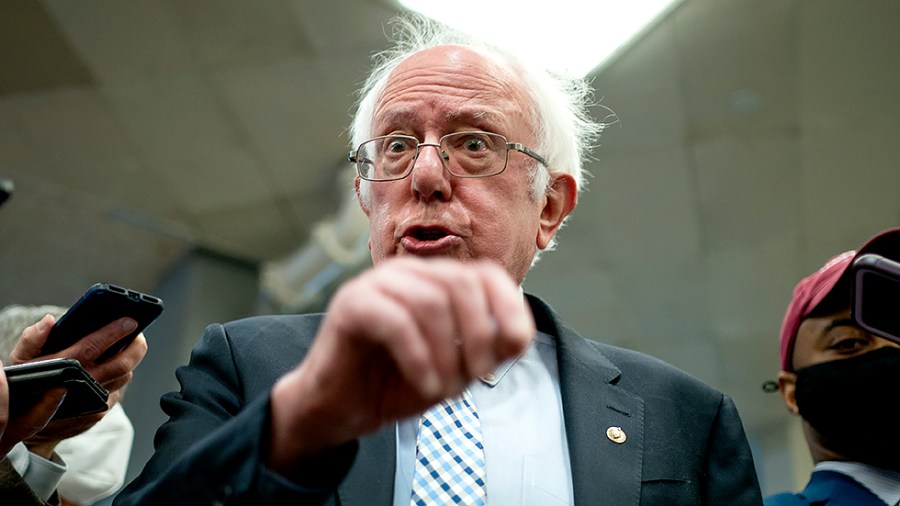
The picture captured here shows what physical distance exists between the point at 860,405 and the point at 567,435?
2.99 ft

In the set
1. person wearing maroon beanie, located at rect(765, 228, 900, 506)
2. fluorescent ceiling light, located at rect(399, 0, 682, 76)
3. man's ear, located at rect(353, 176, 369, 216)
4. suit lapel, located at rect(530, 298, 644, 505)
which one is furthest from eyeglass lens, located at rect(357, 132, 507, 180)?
fluorescent ceiling light, located at rect(399, 0, 682, 76)

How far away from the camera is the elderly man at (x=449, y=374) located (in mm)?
765

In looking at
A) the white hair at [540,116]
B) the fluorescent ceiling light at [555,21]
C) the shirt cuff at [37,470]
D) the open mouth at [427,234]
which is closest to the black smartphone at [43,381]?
the shirt cuff at [37,470]

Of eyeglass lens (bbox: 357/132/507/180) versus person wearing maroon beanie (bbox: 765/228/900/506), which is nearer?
eyeglass lens (bbox: 357/132/507/180)

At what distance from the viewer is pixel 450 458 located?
1313 millimetres

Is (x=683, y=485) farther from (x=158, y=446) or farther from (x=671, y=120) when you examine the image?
(x=671, y=120)

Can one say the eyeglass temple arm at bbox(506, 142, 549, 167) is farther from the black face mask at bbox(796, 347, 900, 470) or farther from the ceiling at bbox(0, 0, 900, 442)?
the ceiling at bbox(0, 0, 900, 442)

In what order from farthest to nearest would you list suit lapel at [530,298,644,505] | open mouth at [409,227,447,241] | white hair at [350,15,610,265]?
white hair at [350,15,610,265]
open mouth at [409,227,447,241]
suit lapel at [530,298,644,505]

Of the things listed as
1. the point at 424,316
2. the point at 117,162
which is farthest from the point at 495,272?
the point at 117,162

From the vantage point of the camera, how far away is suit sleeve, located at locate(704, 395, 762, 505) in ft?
4.69

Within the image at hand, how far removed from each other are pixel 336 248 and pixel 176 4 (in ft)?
6.18

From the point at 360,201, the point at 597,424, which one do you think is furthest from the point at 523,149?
the point at 597,424

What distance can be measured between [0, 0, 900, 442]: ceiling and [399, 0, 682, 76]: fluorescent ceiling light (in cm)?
14

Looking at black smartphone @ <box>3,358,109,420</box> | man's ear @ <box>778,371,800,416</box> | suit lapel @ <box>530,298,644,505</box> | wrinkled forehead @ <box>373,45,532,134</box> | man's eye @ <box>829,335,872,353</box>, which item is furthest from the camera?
man's ear @ <box>778,371,800,416</box>
